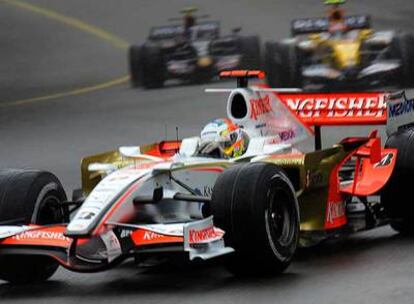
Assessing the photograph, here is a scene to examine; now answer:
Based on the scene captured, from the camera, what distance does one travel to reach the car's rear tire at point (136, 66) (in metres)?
22.2

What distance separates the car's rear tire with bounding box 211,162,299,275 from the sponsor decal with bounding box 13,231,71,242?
108cm

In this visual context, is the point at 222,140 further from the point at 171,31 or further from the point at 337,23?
the point at 171,31

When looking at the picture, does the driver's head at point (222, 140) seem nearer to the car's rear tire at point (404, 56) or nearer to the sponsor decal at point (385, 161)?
the sponsor decal at point (385, 161)

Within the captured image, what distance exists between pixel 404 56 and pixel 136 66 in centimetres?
444

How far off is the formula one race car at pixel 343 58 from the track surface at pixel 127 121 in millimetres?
1284

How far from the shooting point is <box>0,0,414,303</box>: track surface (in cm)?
935

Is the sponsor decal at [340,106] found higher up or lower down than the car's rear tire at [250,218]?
higher up

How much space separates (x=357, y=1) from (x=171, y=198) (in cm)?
1656

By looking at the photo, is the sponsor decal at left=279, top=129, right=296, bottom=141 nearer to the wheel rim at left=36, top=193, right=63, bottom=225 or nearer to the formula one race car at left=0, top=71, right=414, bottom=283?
the formula one race car at left=0, top=71, right=414, bottom=283

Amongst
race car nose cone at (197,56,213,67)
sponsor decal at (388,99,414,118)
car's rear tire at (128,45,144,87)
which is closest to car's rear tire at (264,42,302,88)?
race car nose cone at (197,56,213,67)

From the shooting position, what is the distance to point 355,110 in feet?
40.0

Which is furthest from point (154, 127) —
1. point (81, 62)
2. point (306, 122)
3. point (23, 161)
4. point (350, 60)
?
point (306, 122)

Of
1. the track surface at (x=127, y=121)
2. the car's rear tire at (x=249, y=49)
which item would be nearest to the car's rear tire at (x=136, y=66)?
the track surface at (x=127, y=121)

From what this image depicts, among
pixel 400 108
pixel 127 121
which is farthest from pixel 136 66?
pixel 400 108
